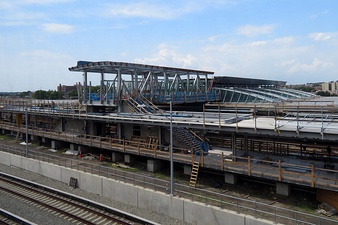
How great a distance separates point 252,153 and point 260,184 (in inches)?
136

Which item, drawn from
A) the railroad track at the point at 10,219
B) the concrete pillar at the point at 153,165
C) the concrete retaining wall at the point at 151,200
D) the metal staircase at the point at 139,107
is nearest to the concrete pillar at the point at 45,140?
the concrete retaining wall at the point at 151,200

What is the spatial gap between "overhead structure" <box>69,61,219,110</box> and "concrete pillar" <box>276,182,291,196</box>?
1064 cm

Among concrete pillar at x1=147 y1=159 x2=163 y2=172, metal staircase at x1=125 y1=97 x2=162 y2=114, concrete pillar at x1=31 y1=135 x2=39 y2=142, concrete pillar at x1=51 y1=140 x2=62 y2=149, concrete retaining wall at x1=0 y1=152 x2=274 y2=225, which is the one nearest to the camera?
concrete retaining wall at x1=0 y1=152 x2=274 y2=225

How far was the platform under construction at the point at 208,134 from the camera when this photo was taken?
16.5m

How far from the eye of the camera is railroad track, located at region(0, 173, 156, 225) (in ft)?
51.7

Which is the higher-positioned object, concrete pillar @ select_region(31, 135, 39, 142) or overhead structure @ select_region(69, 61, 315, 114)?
overhead structure @ select_region(69, 61, 315, 114)

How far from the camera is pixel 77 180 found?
855 inches

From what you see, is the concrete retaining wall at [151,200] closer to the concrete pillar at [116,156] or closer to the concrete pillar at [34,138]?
the concrete pillar at [116,156]

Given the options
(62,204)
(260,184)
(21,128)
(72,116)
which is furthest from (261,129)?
(21,128)

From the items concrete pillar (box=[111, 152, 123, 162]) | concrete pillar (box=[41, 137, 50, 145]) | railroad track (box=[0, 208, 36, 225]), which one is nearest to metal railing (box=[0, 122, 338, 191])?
concrete pillar (box=[111, 152, 123, 162])

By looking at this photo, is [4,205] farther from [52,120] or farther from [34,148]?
[52,120]

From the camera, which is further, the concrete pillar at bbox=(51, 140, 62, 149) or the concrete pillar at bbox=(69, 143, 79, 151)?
the concrete pillar at bbox=(51, 140, 62, 149)

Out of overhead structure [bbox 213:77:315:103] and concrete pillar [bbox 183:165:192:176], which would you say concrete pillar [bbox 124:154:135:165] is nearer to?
concrete pillar [bbox 183:165:192:176]

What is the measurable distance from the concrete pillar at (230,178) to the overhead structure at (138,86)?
26.1 ft
